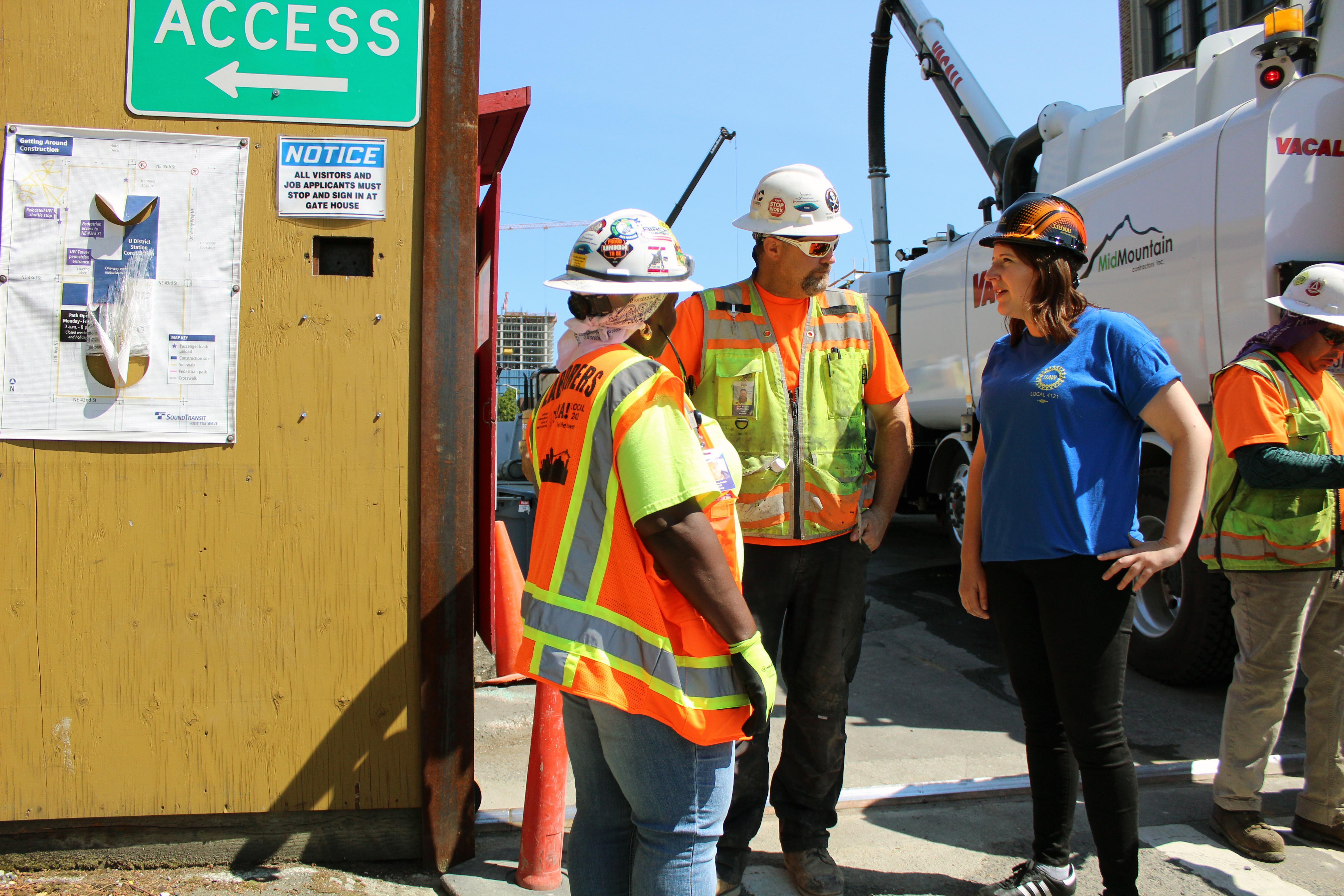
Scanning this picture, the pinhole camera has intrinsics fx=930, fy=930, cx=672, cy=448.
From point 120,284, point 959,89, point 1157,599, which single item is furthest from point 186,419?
point 959,89

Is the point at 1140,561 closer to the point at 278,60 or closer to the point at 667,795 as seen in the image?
the point at 667,795

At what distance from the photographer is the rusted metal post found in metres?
2.78

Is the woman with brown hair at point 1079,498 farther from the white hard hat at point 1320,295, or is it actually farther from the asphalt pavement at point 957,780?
the white hard hat at point 1320,295

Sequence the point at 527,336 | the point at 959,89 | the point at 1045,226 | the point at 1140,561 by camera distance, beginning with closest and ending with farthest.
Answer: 1. the point at 1140,561
2. the point at 1045,226
3. the point at 959,89
4. the point at 527,336

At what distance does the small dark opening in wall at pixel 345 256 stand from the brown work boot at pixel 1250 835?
10.5ft

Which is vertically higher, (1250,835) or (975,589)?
(975,589)

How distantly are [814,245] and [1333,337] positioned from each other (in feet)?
5.90

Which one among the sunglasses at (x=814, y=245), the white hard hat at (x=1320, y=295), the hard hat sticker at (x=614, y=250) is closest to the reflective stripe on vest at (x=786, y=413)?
the sunglasses at (x=814, y=245)

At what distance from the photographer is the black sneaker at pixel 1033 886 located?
8.57ft

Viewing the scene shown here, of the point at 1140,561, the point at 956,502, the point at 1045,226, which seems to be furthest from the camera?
the point at 956,502

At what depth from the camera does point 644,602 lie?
178cm

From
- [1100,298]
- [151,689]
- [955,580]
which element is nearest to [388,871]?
[151,689]

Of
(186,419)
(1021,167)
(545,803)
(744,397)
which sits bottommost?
(545,803)

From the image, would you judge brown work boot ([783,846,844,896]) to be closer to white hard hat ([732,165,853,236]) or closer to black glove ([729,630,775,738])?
black glove ([729,630,775,738])
